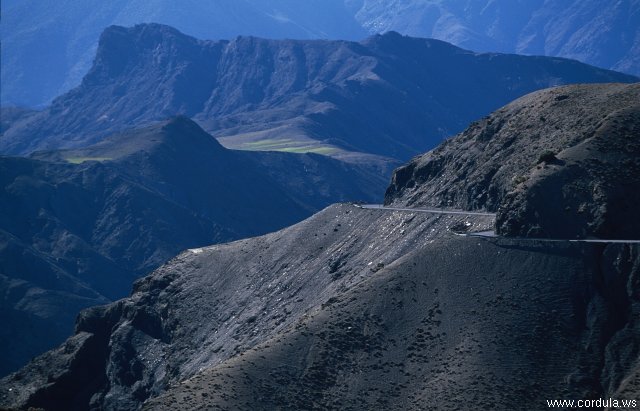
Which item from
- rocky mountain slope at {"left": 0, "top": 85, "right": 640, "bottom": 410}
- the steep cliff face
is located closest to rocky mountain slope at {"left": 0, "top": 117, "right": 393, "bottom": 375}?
rocky mountain slope at {"left": 0, "top": 85, "right": 640, "bottom": 410}

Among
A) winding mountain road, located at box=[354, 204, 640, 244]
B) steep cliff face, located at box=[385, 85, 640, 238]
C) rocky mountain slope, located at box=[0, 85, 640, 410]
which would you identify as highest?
steep cliff face, located at box=[385, 85, 640, 238]

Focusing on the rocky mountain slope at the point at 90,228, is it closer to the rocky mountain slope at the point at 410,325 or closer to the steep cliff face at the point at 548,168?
the rocky mountain slope at the point at 410,325

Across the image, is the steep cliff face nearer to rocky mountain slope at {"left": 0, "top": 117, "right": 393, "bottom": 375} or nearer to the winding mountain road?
the winding mountain road

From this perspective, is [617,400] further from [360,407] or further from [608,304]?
[360,407]

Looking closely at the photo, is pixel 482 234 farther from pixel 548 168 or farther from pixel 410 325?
pixel 410 325

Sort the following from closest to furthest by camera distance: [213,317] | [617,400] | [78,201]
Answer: [617,400], [213,317], [78,201]

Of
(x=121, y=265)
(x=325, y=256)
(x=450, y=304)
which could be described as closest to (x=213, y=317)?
(x=325, y=256)
